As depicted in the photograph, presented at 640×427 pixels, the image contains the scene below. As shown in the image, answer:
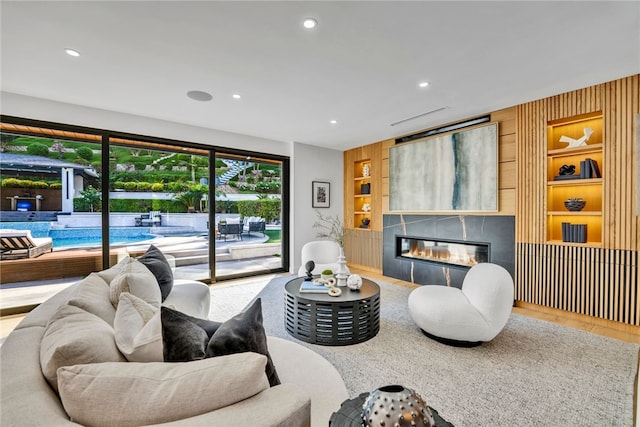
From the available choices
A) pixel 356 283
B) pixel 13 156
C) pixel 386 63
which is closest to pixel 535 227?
pixel 356 283

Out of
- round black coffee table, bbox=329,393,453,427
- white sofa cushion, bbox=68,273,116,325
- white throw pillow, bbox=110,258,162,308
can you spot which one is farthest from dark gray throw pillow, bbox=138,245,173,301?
round black coffee table, bbox=329,393,453,427

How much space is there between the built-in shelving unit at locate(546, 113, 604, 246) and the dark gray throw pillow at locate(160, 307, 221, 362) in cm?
410

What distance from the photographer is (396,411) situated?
0.69 meters

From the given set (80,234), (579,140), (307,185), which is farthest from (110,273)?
(579,140)

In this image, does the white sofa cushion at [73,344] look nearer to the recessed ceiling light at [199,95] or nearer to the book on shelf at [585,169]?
the recessed ceiling light at [199,95]

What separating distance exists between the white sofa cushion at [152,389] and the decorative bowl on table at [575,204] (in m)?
4.04

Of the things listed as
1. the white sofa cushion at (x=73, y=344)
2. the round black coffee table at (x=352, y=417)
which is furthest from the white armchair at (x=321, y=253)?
the round black coffee table at (x=352, y=417)

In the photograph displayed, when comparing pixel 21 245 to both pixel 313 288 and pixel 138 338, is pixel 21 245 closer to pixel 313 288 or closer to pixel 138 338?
pixel 313 288

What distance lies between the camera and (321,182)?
6.09 m

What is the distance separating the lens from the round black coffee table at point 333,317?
2619 millimetres

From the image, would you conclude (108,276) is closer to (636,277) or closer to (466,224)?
(466,224)

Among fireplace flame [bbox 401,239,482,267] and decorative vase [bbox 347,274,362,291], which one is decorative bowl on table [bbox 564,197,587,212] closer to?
fireplace flame [bbox 401,239,482,267]

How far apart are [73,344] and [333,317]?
2014 millimetres

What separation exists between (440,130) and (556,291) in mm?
2718
